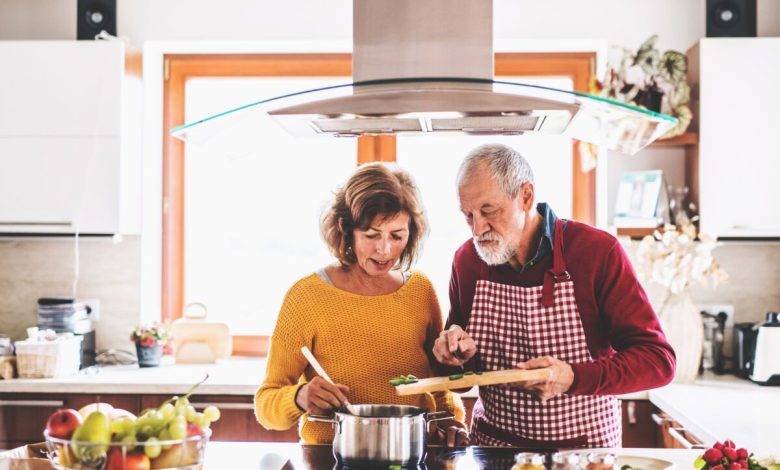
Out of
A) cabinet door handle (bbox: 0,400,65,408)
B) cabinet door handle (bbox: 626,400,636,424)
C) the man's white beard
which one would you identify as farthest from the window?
the man's white beard

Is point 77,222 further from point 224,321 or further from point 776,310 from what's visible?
point 776,310

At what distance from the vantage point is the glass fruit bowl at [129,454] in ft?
4.77

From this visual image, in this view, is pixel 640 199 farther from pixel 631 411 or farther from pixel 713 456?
pixel 713 456

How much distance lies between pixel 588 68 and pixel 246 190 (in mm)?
1679

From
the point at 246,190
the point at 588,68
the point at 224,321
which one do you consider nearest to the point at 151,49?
the point at 246,190

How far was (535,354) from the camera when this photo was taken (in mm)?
2260

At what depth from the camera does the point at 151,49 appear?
13.0 ft

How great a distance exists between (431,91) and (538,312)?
812mm

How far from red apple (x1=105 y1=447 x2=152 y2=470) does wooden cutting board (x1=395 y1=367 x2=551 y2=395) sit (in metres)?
0.61

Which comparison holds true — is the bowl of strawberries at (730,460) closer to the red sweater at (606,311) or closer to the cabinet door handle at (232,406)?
the red sweater at (606,311)

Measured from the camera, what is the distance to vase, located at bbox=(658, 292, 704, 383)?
3365 mm

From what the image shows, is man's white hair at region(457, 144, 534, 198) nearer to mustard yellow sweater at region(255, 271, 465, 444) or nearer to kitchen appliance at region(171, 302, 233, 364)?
mustard yellow sweater at region(255, 271, 465, 444)

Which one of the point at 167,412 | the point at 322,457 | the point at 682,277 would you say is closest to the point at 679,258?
the point at 682,277

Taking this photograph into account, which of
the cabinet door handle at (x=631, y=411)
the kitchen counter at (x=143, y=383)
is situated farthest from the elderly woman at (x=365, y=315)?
the cabinet door handle at (x=631, y=411)
